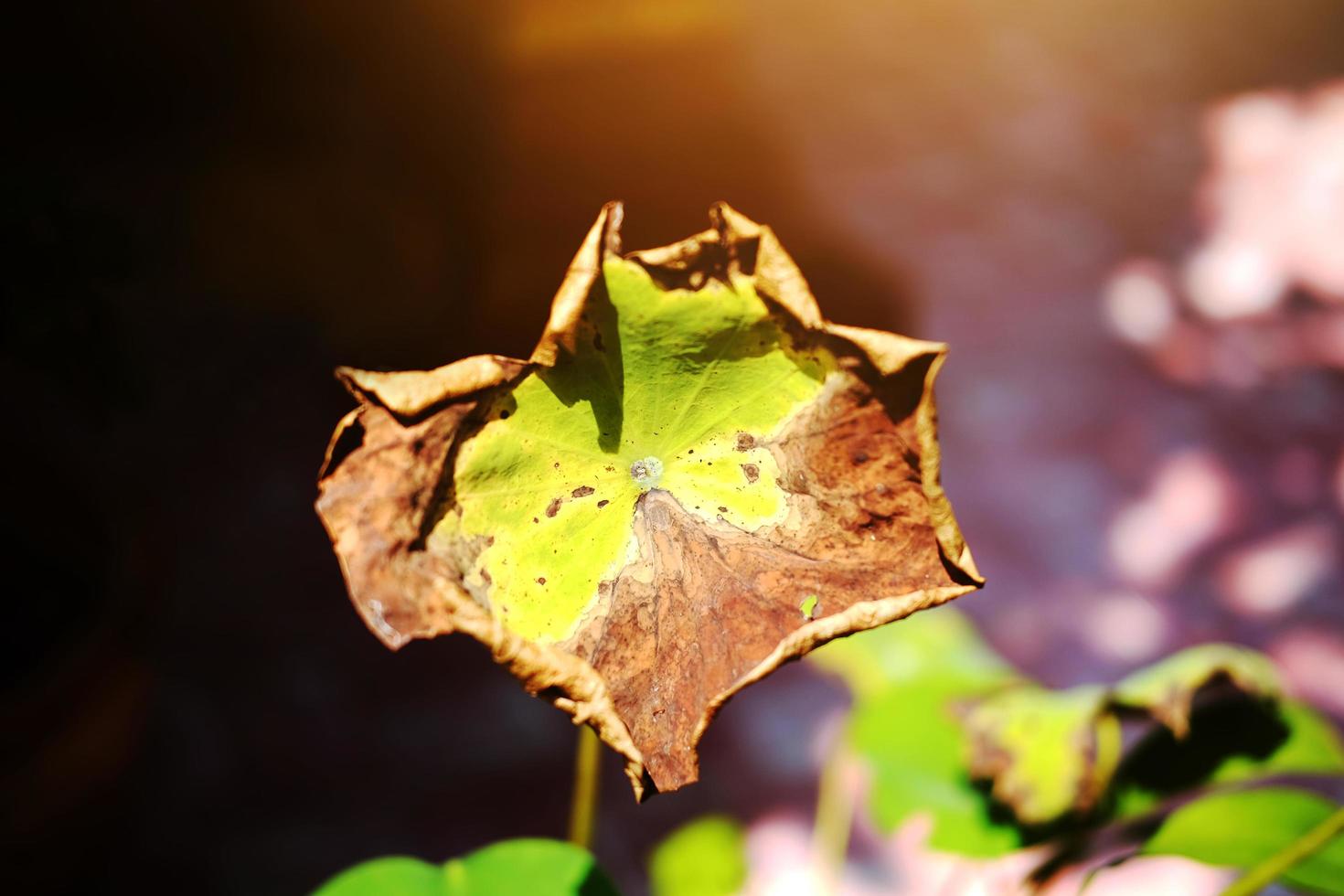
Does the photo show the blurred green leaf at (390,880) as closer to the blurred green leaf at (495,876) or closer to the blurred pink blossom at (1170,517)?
the blurred green leaf at (495,876)

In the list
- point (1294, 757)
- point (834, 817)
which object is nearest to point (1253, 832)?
point (1294, 757)

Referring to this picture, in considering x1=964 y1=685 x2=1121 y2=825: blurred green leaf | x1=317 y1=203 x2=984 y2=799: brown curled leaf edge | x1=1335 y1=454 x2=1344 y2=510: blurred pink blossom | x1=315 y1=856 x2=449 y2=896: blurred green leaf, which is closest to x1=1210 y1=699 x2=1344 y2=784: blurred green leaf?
x1=964 y1=685 x2=1121 y2=825: blurred green leaf

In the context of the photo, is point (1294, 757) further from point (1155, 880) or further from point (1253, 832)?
point (1155, 880)

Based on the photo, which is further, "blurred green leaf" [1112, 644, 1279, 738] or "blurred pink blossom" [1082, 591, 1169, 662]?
"blurred pink blossom" [1082, 591, 1169, 662]

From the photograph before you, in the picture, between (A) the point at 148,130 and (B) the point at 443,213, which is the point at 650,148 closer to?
(B) the point at 443,213

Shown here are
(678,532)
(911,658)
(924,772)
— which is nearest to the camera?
(678,532)

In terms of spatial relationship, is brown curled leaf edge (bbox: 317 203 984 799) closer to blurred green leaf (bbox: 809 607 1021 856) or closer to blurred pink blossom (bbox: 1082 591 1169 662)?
blurred green leaf (bbox: 809 607 1021 856)

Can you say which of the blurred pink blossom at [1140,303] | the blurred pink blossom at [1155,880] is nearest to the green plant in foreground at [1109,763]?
the blurred pink blossom at [1155,880]
